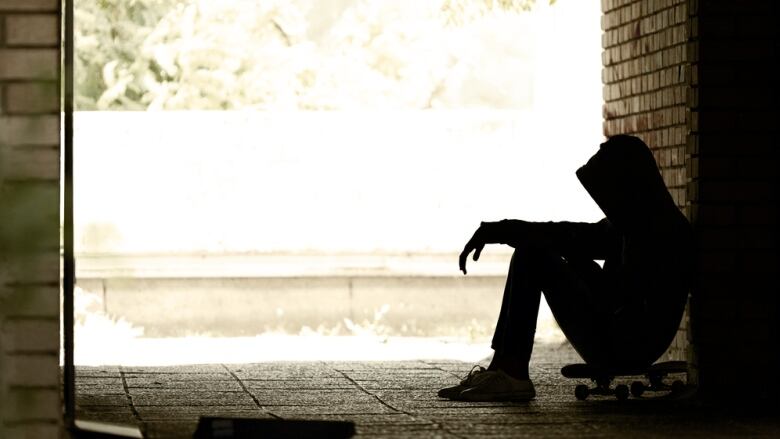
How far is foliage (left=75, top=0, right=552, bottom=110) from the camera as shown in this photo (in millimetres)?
17438

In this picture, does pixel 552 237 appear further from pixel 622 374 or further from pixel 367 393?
pixel 367 393

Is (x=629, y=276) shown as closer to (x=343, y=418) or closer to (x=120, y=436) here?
(x=343, y=418)

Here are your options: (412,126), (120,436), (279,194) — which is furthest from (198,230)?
(120,436)

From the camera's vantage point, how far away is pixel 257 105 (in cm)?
1783

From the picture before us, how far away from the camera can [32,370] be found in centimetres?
483

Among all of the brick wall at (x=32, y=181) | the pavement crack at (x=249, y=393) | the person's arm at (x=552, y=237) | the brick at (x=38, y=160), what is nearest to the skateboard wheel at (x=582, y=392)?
the person's arm at (x=552, y=237)

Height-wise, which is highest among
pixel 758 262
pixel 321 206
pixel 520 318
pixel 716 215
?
pixel 321 206

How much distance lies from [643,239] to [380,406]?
137 cm

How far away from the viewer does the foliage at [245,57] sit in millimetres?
17438

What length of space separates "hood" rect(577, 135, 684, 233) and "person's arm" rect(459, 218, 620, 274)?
22 centimetres

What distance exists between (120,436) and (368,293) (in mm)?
8693

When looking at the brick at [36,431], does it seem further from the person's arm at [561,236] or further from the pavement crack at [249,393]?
the person's arm at [561,236]

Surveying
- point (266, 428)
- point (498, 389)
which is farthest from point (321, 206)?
point (266, 428)

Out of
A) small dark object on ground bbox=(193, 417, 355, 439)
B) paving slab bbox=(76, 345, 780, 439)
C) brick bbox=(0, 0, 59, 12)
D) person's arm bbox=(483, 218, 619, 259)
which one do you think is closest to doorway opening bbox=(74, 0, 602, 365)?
paving slab bbox=(76, 345, 780, 439)
